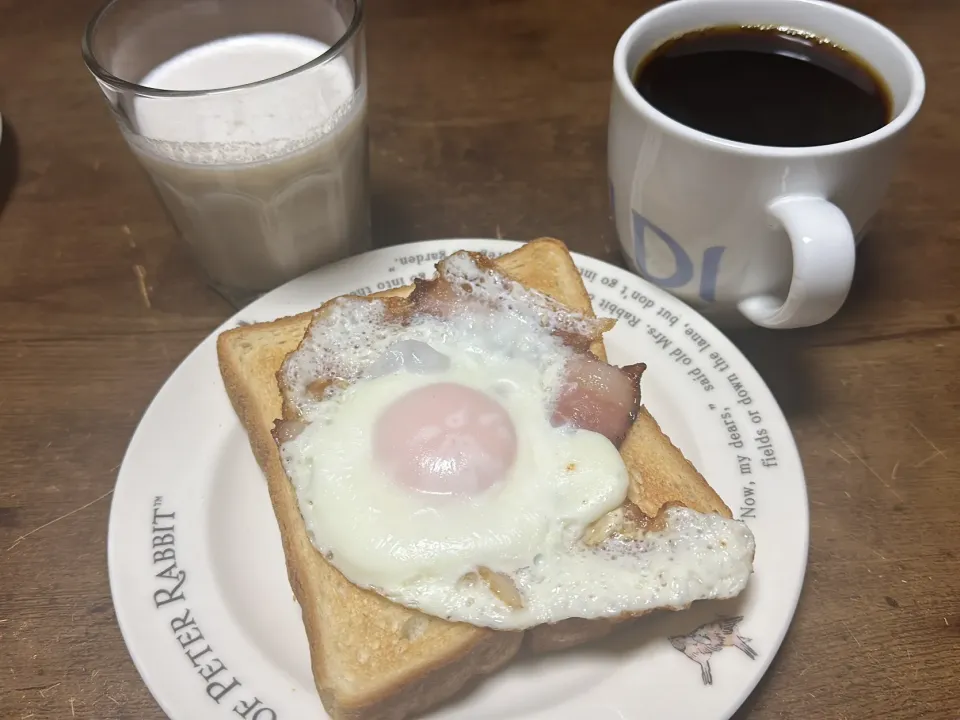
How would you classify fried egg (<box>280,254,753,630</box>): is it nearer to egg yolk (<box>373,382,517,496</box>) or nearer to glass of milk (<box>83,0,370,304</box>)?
egg yolk (<box>373,382,517,496</box>)

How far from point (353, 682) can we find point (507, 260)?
0.92 meters

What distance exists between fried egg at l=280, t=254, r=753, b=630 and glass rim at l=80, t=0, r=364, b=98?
17.8 inches

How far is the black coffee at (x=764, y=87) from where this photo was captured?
1420 millimetres

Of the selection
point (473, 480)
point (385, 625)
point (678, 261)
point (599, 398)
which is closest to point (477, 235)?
point (678, 261)

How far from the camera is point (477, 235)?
1.90m

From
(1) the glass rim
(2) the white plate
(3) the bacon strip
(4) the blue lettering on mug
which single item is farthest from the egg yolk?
(1) the glass rim

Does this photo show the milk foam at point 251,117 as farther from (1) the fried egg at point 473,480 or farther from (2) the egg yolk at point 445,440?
(2) the egg yolk at point 445,440

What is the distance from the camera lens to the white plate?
111 cm

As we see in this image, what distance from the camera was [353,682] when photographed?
110cm

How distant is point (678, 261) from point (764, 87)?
39cm

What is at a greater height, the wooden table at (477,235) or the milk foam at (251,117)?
the milk foam at (251,117)

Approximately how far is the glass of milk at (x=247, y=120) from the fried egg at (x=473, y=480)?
0.34 meters

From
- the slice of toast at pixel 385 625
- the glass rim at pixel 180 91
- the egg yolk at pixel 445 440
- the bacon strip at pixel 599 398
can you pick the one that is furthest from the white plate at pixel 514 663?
the glass rim at pixel 180 91

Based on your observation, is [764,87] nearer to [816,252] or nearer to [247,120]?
[816,252]
